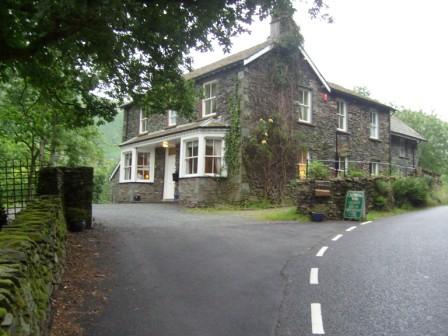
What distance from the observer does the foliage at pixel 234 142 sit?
63.5 feet

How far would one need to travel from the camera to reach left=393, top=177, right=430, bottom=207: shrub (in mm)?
18656

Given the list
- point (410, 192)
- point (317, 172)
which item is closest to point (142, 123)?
point (317, 172)

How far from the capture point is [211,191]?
19312 mm

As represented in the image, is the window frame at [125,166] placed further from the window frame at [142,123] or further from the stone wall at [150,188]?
the window frame at [142,123]

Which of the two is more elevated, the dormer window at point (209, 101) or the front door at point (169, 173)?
the dormer window at point (209, 101)

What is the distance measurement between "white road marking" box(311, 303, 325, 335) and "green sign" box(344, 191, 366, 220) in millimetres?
9876

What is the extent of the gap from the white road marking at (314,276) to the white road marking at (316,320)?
108cm

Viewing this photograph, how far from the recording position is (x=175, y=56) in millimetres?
11141

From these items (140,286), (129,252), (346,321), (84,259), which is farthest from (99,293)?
(346,321)

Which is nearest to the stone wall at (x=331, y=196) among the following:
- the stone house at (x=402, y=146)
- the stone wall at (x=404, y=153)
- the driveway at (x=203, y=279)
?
the driveway at (x=203, y=279)

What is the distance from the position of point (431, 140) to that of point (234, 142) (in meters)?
35.5

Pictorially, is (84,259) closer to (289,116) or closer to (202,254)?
(202,254)

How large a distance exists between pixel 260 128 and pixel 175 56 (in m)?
9.06

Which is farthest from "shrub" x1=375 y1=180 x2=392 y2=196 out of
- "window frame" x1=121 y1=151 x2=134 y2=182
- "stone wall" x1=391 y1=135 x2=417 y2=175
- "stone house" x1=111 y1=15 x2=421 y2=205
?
"stone wall" x1=391 y1=135 x2=417 y2=175
